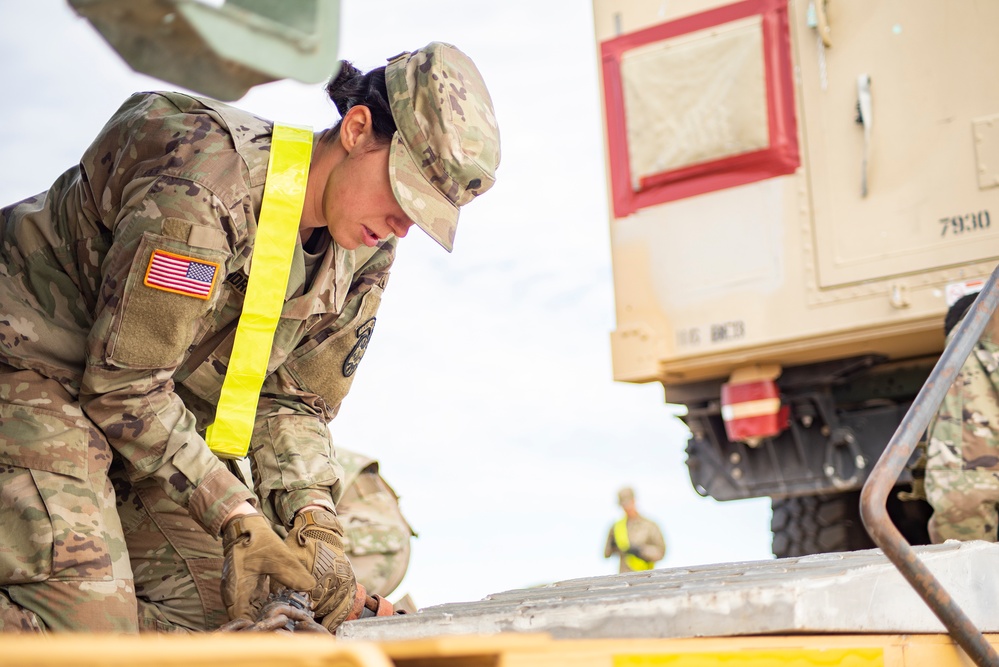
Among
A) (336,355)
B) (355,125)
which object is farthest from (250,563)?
(355,125)

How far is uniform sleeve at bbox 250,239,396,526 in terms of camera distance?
2.99 metres

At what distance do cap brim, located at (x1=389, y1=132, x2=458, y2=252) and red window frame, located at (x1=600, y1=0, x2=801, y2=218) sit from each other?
2979 millimetres

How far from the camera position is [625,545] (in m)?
9.81

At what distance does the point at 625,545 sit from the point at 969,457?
594 centimetres

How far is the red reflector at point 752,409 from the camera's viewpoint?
538 centimetres

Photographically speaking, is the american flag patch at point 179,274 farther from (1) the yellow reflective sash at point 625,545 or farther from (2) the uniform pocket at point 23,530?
(1) the yellow reflective sash at point 625,545

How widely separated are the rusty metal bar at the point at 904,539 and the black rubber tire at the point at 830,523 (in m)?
3.85

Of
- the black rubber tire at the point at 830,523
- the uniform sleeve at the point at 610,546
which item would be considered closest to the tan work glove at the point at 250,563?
the black rubber tire at the point at 830,523

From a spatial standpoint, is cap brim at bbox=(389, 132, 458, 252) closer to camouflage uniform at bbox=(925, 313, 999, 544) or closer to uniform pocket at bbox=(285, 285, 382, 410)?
uniform pocket at bbox=(285, 285, 382, 410)

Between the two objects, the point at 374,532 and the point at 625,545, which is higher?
the point at 374,532

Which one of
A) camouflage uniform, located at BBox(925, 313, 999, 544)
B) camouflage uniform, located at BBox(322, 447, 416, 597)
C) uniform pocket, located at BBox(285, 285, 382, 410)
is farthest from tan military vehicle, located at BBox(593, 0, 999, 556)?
uniform pocket, located at BBox(285, 285, 382, 410)

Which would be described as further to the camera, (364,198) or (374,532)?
(374,532)

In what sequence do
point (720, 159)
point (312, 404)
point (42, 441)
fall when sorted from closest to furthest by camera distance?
point (42, 441), point (312, 404), point (720, 159)

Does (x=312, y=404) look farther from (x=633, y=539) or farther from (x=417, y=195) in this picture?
(x=633, y=539)
